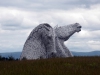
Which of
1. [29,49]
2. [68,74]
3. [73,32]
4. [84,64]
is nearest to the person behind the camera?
[68,74]

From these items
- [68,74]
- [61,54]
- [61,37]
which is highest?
[61,37]

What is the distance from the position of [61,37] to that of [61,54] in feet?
8.29

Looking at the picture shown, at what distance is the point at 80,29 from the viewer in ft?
110

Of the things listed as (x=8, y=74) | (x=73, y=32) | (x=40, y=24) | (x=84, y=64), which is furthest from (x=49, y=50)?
(x=8, y=74)

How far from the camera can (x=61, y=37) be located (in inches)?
1216

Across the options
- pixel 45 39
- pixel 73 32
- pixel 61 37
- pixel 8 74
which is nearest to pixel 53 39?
pixel 45 39

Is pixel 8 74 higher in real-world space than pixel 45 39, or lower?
lower

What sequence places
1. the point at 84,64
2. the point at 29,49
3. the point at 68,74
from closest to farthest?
the point at 68,74 < the point at 84,64 < the point at 29,49

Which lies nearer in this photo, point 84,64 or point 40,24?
point 84,64

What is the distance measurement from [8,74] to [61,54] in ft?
57.5

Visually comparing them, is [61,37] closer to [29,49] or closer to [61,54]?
[61,54]

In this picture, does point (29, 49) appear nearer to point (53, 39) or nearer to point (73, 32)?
point (53, 39)

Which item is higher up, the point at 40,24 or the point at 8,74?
the point at 40,24

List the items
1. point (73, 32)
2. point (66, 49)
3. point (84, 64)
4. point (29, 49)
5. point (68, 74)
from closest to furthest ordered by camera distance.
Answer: point (68, 74) → point (84, 64) → point (29, 49) → point (66, 49) → point (73, 32)
